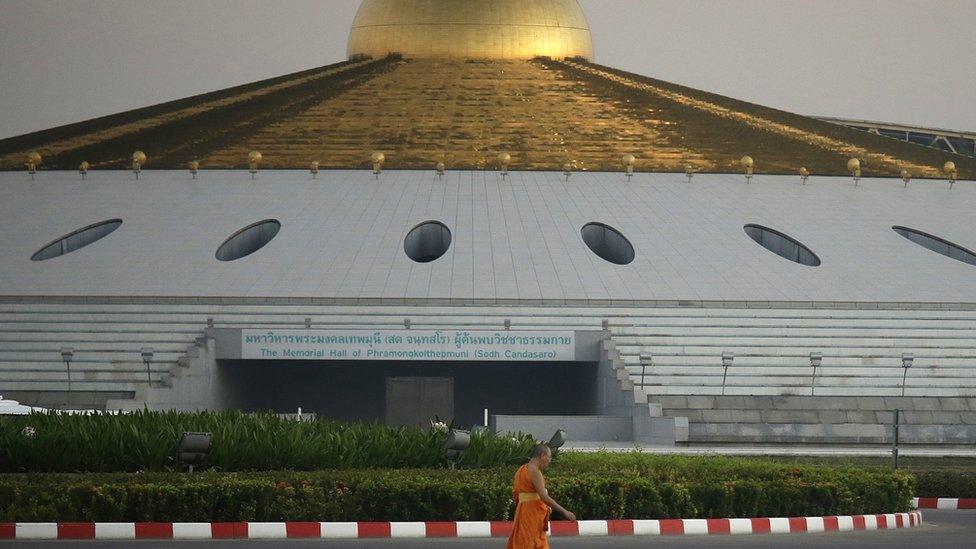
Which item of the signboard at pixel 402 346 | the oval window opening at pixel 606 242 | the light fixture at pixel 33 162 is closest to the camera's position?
the signboard at pixel 402 346

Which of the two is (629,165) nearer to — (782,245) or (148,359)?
(782,245)

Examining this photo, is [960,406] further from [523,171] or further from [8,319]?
[8,319]

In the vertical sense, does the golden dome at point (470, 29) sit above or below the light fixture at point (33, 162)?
above

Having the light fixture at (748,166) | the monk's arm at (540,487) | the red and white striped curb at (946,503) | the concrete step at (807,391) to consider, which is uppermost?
the light fixture at (748,166)

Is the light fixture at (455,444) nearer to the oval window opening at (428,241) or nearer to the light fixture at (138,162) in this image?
the oval window opening at (428,241)

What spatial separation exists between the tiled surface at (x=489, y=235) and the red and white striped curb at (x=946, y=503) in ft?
48.6

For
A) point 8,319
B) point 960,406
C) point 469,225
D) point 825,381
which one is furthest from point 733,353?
point 8,319

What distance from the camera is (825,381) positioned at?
39156mm

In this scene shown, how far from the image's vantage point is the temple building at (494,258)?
39125mm

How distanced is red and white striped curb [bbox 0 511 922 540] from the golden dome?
34.9m

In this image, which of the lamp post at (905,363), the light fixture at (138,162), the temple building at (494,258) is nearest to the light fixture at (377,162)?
the temple building at (494,258)

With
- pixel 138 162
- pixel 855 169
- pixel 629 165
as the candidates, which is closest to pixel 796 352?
pixel 629 165

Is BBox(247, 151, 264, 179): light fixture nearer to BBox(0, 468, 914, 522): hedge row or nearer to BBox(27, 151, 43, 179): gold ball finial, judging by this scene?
BBox(27, 151, 43, 179): gold ball finial

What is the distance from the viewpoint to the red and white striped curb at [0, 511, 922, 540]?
19656mm
